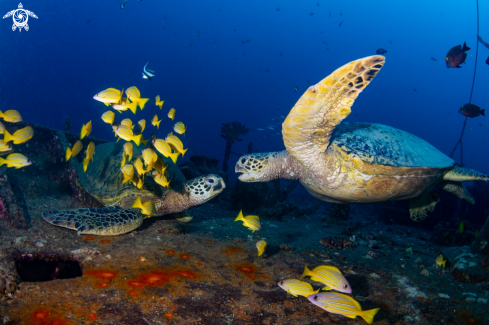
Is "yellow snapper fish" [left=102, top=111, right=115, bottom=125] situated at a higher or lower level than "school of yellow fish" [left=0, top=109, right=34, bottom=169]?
higher

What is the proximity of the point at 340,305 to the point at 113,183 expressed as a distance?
460 centimetres

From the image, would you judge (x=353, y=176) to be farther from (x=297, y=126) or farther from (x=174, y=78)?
(x=174, y=78)

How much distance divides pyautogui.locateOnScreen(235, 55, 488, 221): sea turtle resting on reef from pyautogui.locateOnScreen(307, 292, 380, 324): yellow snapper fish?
2.24 m

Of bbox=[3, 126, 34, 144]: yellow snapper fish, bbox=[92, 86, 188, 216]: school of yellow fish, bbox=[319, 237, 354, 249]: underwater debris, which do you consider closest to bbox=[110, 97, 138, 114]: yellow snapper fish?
bbox=[92, 86, 188, 216]: school of yellow fish

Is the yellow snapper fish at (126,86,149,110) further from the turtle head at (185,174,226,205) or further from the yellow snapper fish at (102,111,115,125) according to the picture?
the turtle head at (185,174,226,205)

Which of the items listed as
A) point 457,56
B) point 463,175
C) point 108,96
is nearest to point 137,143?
point 108,96

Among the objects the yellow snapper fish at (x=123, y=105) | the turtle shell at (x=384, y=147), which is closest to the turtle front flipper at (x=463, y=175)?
the turtle shell at (x=384, y=147)

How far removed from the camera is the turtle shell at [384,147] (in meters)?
3.93

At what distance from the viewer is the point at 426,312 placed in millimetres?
2312

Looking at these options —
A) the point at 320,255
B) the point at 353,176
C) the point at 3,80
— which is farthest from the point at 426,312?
the point at 3,80

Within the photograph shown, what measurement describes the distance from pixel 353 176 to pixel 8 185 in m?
5.36

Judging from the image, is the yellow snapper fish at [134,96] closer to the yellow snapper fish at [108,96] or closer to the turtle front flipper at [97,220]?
the yellow snapper fish at [108,96]

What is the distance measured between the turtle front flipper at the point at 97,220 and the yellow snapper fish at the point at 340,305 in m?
2.93

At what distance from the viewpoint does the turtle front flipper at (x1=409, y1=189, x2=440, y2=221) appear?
569 centimetres
